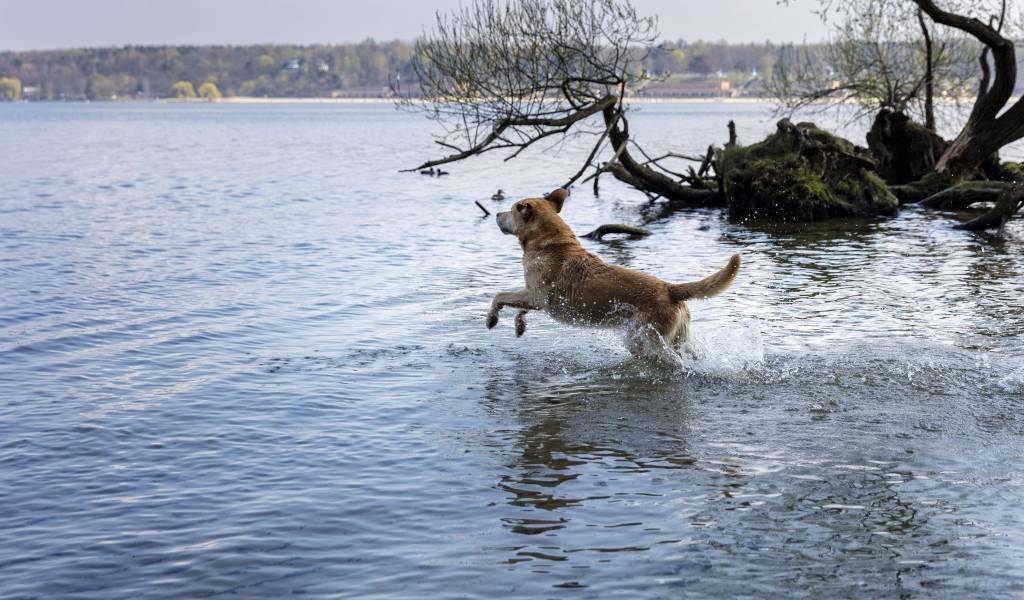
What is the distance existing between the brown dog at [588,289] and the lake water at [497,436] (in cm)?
48

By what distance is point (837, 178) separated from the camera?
902 inches

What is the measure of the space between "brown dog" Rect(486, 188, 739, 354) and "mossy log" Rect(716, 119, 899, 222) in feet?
43.4

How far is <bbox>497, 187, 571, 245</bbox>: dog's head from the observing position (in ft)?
32.9

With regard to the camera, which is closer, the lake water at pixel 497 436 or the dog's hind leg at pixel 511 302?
the lake water at pixel 497 436

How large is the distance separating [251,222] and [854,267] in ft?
49.2

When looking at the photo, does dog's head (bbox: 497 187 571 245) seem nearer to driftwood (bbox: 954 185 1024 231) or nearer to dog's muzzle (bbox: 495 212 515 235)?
dog's muzzle (bbox: 495 212 515 235)

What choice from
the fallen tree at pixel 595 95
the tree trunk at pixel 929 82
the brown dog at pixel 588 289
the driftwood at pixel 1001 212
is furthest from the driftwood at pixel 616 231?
the tree trunk at pixel 929 82

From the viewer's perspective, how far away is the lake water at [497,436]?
540 cm

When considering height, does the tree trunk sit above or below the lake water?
above

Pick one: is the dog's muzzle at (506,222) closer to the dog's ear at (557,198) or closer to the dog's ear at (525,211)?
the dog's ear at (525,211)

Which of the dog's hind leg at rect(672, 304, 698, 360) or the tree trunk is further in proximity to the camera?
the tree trunk

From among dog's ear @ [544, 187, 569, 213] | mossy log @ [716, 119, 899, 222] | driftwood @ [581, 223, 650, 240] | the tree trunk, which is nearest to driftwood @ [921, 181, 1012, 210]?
mossy log @ [716, 119, 899, 222]

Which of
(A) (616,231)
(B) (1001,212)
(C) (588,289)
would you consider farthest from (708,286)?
(B) (1001,212)

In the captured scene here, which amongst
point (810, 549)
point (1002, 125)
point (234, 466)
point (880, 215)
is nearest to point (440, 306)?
point (234, 466)
